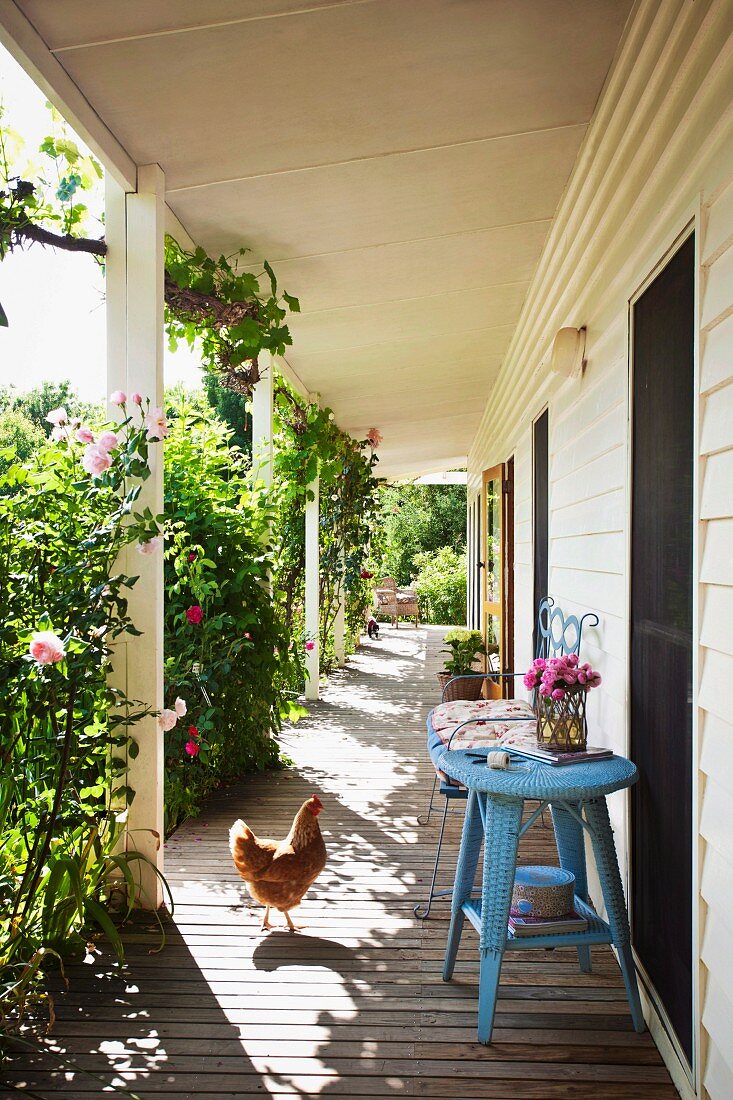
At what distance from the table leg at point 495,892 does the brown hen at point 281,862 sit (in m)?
0.86

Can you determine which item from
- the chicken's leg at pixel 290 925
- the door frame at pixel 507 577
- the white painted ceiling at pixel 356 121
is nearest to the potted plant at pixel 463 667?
the door frame at pixel 507 577

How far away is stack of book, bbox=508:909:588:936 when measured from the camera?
2518 mm

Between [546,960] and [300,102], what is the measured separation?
9.43 ft

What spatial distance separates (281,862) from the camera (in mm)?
3086

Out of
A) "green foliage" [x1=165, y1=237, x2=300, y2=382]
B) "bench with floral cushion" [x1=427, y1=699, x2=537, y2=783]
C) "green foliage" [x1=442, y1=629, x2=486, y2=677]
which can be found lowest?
"green foliage" [x1=442, y1=629, x2=486, y2=677]

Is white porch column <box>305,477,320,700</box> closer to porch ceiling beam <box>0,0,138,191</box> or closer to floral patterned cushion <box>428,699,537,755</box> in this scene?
floral patterned cushion <box>428,699,537,755</box>

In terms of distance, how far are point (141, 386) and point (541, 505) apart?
264 cm

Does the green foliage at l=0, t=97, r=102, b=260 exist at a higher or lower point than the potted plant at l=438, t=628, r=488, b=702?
higher

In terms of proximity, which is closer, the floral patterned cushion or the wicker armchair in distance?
the floral patterned cushion

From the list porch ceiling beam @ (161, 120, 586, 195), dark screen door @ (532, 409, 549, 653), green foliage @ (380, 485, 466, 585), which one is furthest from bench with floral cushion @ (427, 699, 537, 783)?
green foliage @ (380, 485, 466, 585)

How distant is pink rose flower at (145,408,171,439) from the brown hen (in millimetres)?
1388

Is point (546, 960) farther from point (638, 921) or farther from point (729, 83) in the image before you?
point (729, 83)

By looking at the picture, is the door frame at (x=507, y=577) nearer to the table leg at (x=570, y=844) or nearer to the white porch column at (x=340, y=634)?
the white porch column at (x=340, y=634)

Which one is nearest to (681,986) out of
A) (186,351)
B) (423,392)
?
(186,351)
